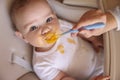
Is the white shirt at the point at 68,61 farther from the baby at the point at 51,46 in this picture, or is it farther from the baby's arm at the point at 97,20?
the baby's arm at the point at 97,20

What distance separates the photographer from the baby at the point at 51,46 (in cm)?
105

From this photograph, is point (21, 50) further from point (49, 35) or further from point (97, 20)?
point (97, 20)

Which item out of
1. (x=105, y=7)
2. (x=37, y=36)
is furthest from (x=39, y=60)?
(x=105, y=7)

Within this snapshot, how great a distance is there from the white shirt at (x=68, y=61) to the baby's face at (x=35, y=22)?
0.24ft

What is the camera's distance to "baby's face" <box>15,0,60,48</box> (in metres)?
1.05

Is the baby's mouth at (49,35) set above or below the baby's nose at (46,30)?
below

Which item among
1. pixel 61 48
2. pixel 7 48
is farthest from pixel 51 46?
pixel 7 48

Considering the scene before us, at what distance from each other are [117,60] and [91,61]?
0.68 feet

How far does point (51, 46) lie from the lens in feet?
3.74

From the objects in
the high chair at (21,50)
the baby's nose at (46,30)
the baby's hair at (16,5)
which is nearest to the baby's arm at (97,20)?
the high chair at (21,50)

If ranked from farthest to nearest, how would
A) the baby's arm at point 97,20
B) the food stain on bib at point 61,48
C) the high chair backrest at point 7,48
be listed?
the food stain on bib at point 61,48 < the high chair backrest at point 7,48 < the baby's arm at point 97,20

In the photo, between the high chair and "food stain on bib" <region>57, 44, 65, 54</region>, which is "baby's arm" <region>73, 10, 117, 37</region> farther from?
"food stain on bib" <region>57, 44, 65, 54</region>

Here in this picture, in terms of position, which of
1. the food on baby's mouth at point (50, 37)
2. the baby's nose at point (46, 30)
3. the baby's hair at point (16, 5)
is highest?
the baby's hair at point (16, 5)

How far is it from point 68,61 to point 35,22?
0.21 meters
